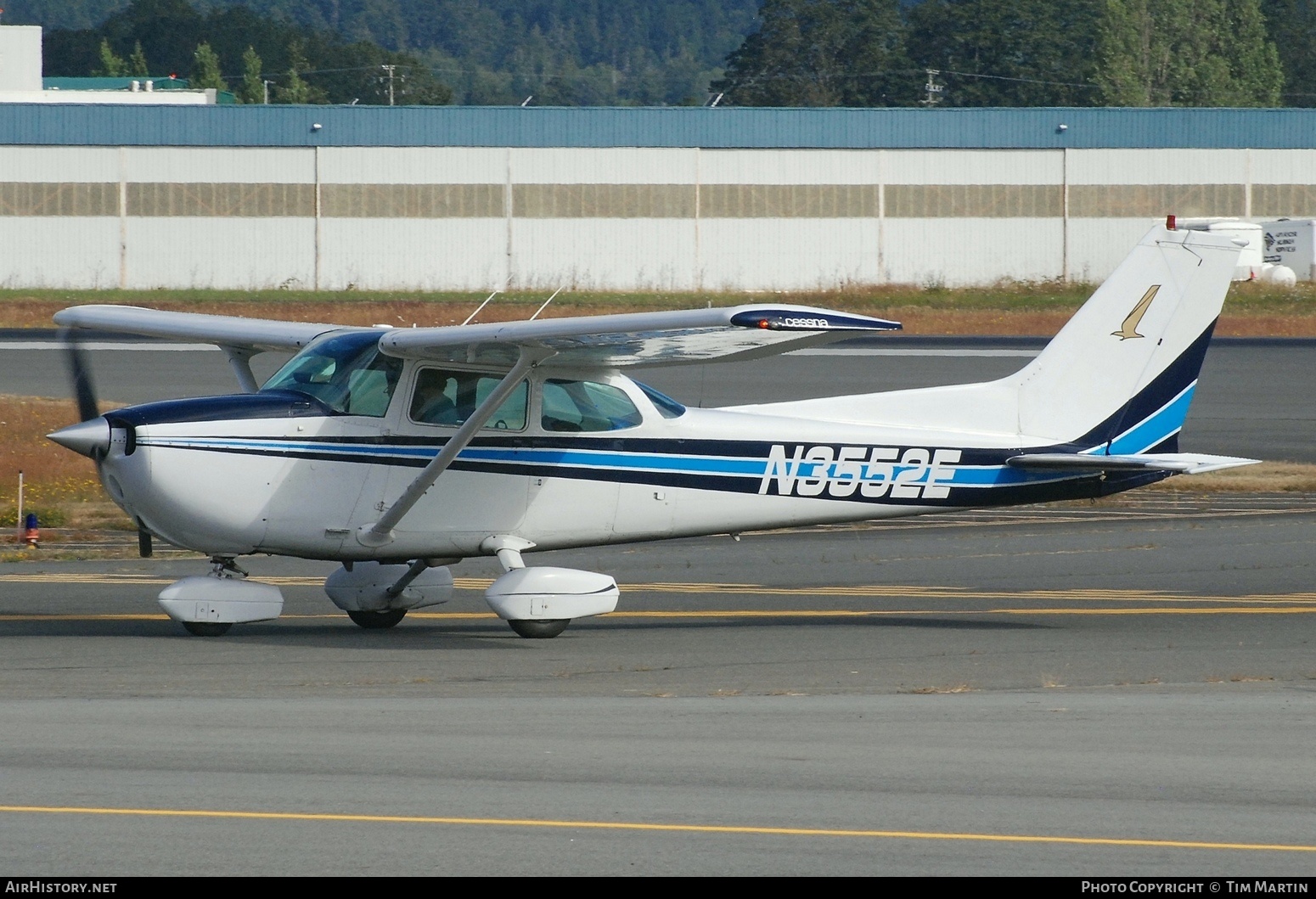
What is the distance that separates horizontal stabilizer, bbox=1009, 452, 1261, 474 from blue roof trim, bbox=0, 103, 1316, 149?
3975 cm

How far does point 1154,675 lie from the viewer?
941 cm

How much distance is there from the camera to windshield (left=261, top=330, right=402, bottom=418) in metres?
10.6

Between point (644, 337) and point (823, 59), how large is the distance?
107 meters

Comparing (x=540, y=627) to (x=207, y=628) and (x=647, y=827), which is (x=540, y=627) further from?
(x=647, y=827)

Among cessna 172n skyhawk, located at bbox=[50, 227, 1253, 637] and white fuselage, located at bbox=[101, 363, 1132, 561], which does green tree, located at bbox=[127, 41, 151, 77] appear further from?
white fuselage, located at bbox=[101, 363, 1132, 561]

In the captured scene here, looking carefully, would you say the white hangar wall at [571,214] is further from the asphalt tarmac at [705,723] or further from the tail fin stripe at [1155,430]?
the tail fin stripe at [1155,430]

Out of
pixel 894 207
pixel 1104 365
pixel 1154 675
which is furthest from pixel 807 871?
pixel 894 207

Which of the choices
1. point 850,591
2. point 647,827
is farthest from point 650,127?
point 647,827

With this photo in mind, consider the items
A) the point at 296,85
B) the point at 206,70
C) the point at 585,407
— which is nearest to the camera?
the point at 585,407

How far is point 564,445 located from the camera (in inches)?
432

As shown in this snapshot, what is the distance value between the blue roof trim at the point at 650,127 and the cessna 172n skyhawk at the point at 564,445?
39.1 metres

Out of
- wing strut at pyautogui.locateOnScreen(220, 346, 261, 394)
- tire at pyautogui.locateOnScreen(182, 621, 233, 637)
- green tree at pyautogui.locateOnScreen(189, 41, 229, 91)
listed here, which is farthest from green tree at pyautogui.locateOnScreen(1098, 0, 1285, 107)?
tire at pyautogui.locateOnScreen(182, 621, 233, 637)

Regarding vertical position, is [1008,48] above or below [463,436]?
above

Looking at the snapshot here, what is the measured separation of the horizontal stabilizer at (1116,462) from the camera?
11.3m
